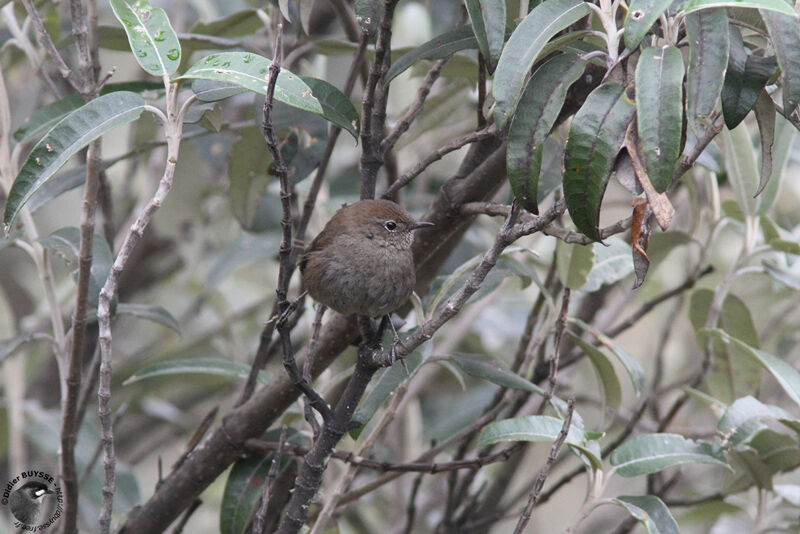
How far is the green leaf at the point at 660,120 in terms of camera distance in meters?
1.61

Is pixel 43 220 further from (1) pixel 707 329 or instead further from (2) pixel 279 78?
(1) pixel 707 329

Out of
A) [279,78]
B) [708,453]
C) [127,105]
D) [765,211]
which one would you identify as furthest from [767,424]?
[127,105]

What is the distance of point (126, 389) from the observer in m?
4.16

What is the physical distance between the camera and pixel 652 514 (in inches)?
93.0

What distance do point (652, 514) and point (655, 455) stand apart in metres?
0.18

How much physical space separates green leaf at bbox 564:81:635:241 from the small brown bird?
0.93 m

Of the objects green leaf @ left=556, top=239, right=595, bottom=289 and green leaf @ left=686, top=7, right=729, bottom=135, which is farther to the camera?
green leaf @ left=556, top=239, right=595, bottom=289

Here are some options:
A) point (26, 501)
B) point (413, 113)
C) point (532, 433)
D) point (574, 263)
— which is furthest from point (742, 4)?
point (26, 501)

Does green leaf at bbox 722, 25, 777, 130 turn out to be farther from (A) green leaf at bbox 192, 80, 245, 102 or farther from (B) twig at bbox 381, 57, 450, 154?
(A) green leaf at bbox 192, 80, 245, 102

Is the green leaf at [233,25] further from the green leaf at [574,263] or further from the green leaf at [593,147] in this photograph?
the green leaf at [593,147]

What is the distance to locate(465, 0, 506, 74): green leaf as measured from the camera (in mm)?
1929

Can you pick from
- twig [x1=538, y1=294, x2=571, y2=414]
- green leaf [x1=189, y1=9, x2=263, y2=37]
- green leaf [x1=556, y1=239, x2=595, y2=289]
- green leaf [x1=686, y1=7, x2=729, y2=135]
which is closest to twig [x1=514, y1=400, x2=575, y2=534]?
twig [x1=538, y1=294, x2=571, y2=414]

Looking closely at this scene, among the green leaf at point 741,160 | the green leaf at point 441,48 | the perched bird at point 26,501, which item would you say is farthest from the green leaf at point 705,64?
the perched bird at point 26,501

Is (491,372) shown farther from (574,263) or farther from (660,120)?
(660,120)
